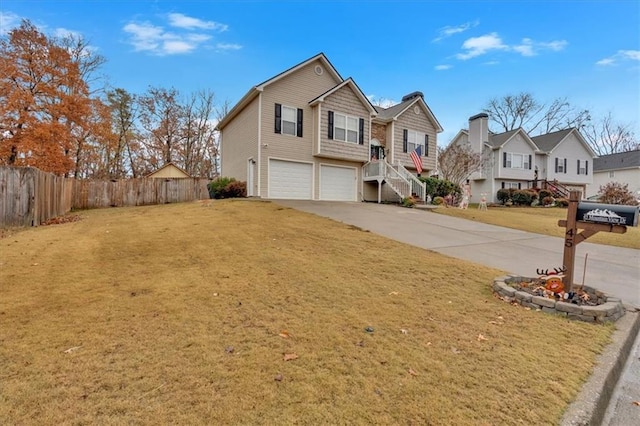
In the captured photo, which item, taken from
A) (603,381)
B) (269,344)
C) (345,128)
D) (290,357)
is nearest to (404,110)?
(345,128)

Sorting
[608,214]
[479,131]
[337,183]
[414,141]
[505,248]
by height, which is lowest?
[505,248]

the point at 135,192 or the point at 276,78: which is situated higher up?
the point at 276,78

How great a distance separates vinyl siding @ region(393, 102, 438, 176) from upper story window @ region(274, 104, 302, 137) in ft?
22.2

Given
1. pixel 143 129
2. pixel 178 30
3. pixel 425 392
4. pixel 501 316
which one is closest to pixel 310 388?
pixel 425 392

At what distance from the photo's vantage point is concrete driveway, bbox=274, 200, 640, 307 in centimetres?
614

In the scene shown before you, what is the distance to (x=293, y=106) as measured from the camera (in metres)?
17.3

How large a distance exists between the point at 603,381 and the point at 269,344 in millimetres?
2870

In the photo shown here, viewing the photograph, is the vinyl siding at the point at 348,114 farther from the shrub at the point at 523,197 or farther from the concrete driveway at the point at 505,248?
the shrub at the point at 523,197

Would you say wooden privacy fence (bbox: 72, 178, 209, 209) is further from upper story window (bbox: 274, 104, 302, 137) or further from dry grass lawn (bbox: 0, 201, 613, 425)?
dry grass lawn (bbox: 0, 201, 613, 425)

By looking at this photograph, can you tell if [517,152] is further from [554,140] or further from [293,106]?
[293,106]

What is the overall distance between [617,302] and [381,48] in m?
18.8

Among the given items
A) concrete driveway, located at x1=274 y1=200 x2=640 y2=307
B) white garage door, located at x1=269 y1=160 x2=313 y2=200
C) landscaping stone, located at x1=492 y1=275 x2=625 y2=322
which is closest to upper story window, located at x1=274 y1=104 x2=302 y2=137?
white garage door, located at x1=269 y1=160 x2=313 y2=200

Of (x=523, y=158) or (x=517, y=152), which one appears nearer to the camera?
(x=517, y=152)

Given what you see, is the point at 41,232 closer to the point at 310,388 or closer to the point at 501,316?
the point at 310,388
